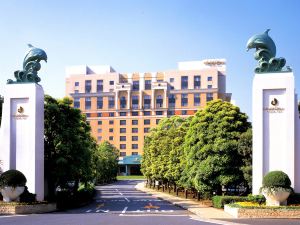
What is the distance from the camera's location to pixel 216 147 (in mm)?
32094

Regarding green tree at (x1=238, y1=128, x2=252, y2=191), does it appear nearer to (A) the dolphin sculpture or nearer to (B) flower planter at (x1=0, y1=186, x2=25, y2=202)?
(B) flower planter at (x1=0, y1=186, x2=25, y2=202)

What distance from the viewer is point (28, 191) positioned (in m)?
29.4

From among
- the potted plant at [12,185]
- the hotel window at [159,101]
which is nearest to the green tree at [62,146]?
the potted plant at [12,185]

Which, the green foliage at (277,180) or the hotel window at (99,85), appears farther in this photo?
the hotel window at (99,85)

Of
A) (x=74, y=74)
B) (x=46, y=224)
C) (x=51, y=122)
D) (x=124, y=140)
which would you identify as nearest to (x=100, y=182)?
(x=124, y=140)

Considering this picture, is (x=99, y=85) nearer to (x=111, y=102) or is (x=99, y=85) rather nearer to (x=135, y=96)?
(x=111, y=102)

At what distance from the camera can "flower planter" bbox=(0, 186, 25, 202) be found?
28.2 metres

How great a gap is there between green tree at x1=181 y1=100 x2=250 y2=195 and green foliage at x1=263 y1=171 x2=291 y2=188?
5437 millimetres

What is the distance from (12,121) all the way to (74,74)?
3901 inches

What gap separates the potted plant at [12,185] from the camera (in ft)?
92.4

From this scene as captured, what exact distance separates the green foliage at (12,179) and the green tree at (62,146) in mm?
3670

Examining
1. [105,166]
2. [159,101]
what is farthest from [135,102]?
[105,166]

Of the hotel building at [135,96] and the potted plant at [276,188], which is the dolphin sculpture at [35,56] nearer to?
the potted plant at [276,188]

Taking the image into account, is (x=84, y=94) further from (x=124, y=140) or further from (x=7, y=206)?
(x=7, y=206)
